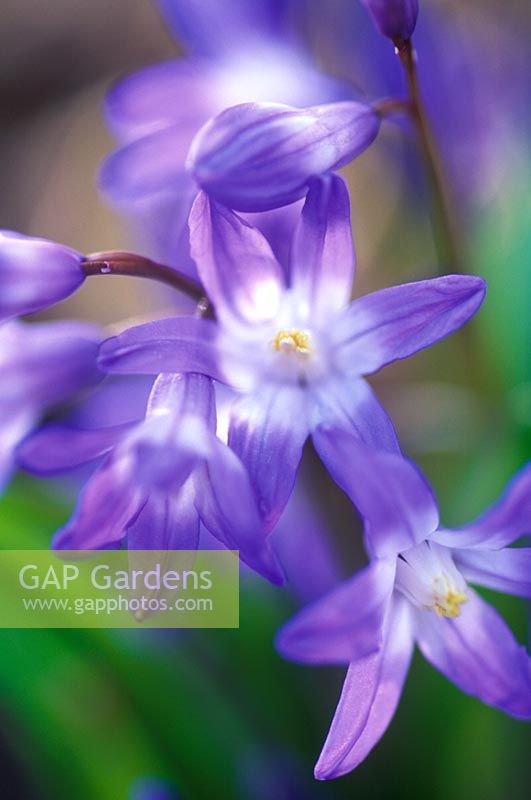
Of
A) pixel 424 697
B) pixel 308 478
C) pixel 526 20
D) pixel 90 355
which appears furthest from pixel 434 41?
pixel 424 697

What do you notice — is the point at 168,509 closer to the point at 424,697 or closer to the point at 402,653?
the point at 402,653

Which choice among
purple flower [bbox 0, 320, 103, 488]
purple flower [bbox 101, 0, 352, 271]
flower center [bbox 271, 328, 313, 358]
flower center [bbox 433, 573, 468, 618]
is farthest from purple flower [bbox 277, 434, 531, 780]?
purple flower [bbox 101, 0, 352, 271]

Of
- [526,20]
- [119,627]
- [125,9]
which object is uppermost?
[125,9]

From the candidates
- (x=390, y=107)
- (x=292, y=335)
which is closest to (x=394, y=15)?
(x=390, y=107)

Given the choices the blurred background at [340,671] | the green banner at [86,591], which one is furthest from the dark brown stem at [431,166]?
the green banner at [86,591]

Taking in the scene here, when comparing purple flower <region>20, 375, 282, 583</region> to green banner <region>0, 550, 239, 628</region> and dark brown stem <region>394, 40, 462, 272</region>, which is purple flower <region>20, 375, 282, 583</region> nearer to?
green banner <region>0, 550, 239, 628</region>
